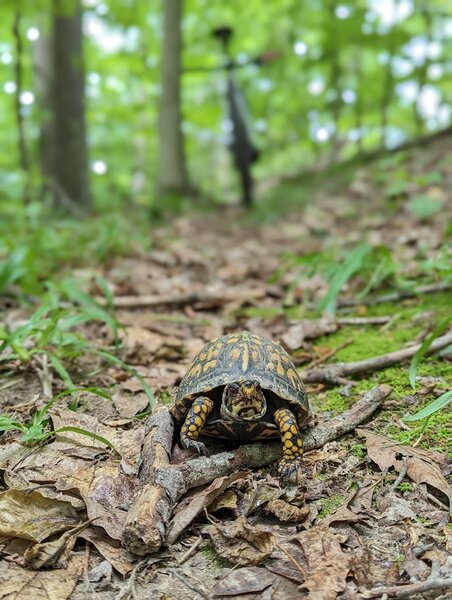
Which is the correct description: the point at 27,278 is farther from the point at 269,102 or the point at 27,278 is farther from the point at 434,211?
the point at 269,102

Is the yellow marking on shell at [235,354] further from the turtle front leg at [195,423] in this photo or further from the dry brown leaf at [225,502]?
the dry brown leaf at [225,502]

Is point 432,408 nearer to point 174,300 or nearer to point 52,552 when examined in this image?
point 52,552

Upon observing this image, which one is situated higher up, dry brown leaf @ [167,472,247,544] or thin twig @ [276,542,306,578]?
dry brown leaf @ [167,472,247,544]

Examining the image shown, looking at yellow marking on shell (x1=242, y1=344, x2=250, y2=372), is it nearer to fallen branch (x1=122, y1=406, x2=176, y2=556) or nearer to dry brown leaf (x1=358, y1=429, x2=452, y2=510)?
fallen branch (x1=122, y1=406, x2=176, y2=556)

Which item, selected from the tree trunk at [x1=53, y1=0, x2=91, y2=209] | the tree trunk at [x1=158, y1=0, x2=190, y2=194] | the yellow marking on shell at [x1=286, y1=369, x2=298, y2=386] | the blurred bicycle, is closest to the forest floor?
the yellow marking on shell at [x1=286, y1=369, x2=298, y2=386]

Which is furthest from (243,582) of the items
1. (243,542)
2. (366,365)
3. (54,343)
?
(54,343)

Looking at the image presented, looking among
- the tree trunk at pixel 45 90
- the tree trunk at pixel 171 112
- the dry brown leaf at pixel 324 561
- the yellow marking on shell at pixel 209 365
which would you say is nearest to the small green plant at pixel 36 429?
the yellow marking on shell at pixel 209 365
